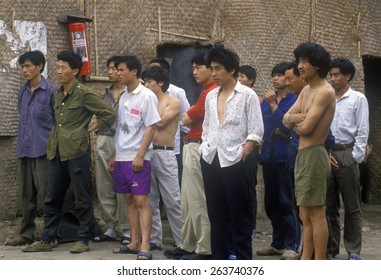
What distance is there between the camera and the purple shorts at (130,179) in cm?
658

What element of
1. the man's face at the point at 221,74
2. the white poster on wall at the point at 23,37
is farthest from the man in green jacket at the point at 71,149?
the white poster on wall at the point at 23,37

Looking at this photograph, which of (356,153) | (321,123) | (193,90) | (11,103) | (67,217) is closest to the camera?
(321,123)

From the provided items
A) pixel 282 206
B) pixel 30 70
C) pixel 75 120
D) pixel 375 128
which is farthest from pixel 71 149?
pixel 375 128

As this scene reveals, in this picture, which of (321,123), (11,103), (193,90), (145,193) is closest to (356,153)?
(321,123)

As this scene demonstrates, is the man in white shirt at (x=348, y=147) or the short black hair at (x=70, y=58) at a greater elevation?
the short black hair at (x=70, y=58)

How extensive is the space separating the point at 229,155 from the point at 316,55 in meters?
0.95

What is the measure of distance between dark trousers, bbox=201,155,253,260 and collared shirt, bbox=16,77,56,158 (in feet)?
6.05

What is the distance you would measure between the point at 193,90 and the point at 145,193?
2850 mm

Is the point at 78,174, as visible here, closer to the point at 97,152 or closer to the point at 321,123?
the point at 97,152

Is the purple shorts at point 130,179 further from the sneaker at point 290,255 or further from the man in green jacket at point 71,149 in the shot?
the sneaker at point 290,255

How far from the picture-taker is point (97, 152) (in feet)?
25.4

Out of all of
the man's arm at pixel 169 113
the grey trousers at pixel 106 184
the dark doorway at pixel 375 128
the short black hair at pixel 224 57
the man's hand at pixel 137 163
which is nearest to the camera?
the short black hair at pixel 224 57

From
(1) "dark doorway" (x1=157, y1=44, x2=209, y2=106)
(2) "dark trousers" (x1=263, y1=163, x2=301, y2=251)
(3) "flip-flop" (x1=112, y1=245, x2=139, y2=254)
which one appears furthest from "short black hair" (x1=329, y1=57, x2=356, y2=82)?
(1) "dark doorway" (x1=157, y1=44, x2=209, y2=106)

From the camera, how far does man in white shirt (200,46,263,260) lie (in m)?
5.80
